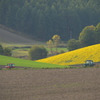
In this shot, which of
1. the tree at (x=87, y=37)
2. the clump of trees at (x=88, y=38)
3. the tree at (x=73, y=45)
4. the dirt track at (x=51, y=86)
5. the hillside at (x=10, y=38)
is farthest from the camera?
the hillside at (x=10, y=38)

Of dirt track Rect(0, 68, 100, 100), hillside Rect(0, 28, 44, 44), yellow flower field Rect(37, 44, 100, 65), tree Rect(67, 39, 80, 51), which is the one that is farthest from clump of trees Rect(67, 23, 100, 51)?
dirt track Rect(0, 68, 100, 100)

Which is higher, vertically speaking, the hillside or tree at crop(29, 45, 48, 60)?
the hillside

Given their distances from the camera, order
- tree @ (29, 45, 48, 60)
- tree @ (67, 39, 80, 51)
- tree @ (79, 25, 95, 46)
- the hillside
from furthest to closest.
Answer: the hillside, tree @ (67, 39, 80, 51), tree @ (79, 25, 95, 46), tree @ (29, 45, 48, 60)

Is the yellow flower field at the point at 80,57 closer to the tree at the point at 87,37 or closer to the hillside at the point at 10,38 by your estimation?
the tree at the point at 87,37

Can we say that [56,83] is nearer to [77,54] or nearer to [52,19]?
[77,54]

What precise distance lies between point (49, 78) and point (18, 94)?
31.8ft

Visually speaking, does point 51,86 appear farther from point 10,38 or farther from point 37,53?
point 10,38

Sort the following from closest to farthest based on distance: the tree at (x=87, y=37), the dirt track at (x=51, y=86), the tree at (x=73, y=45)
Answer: the dirt track at (x=51, y=86), the tree at (x=87, y=37), the tree at (x=73, y=45)

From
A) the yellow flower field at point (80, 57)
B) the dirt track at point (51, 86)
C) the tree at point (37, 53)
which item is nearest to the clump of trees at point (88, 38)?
the tree at point (37, 53)

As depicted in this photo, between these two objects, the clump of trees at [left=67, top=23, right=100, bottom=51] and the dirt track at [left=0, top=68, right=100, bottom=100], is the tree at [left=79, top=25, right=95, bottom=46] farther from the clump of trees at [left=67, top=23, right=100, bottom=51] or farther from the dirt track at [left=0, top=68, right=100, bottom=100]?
the dirt track at [left=0, top=68, right=100, bottom=100]

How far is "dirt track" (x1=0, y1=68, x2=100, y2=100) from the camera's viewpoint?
32.7 m

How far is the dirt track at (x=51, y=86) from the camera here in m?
32.7

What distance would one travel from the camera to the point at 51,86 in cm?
3731

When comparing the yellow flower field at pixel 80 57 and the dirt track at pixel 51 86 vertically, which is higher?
the yellow flower field at pixel 80 57
